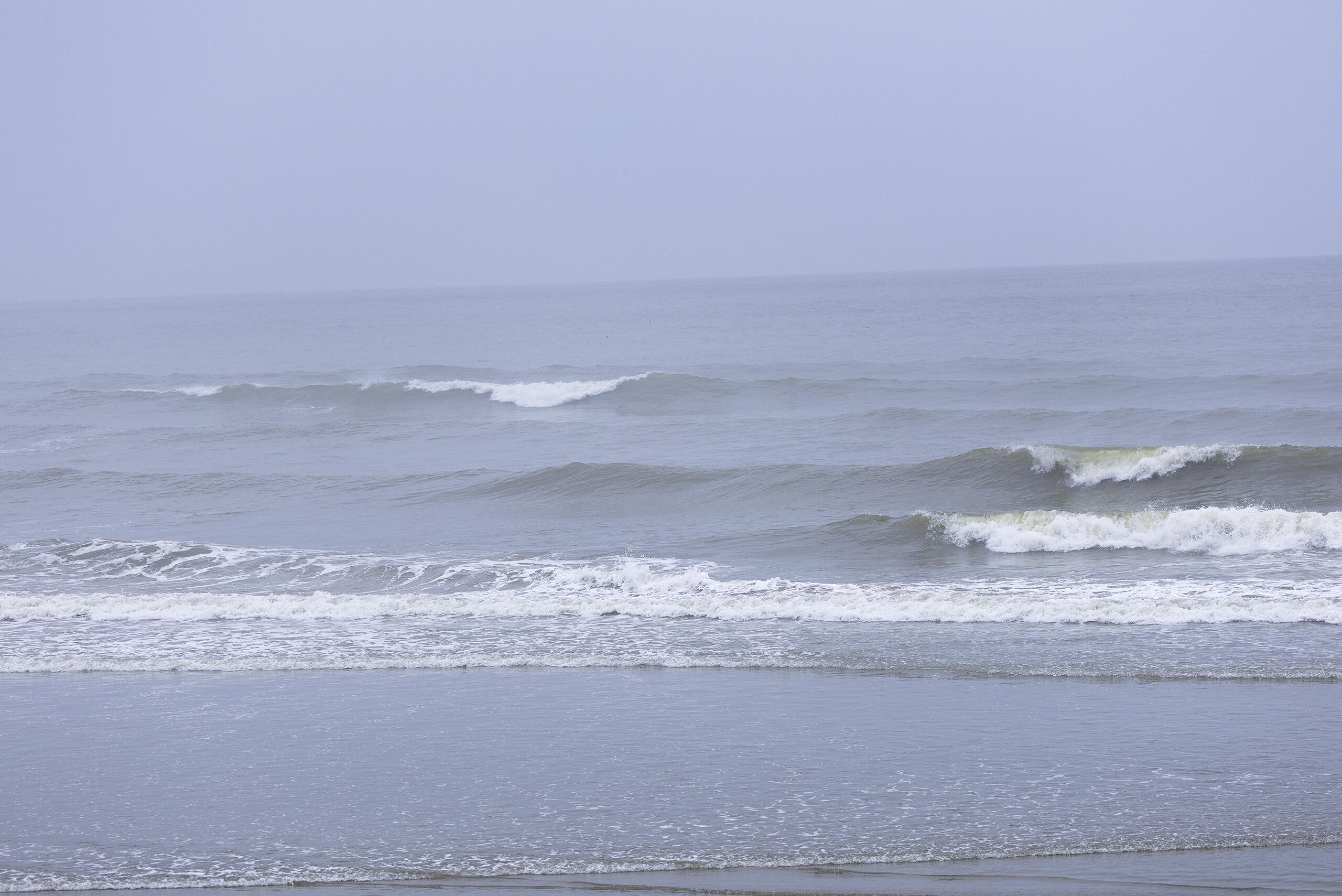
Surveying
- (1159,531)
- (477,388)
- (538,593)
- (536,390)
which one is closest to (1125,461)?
(1159,531)

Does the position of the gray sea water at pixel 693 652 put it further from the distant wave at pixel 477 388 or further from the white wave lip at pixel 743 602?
the distant wave at pixel 477 388

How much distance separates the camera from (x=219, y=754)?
342 inches

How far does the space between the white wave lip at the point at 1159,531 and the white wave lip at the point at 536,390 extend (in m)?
24.2

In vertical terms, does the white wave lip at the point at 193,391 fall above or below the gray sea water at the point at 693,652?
above

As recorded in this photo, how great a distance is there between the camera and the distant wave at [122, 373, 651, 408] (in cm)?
4047

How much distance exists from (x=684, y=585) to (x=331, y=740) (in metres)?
6.46

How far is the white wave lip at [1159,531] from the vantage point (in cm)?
1535

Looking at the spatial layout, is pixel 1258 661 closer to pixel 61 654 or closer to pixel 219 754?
pixel 219 754

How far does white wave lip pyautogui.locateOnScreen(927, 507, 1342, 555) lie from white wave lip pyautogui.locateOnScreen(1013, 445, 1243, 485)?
340 centimetres

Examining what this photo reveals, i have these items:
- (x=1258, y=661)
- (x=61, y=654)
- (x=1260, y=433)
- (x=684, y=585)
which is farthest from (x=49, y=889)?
(x=1260, y=433)

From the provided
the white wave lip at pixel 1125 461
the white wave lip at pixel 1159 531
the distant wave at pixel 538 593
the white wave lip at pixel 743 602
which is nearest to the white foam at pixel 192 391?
the distant wave at pixel 538 593

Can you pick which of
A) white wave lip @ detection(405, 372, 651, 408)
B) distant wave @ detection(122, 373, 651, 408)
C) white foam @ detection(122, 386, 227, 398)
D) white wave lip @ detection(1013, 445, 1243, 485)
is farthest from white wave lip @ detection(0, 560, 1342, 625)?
white foam @ detection(122, 386, 227, 398)

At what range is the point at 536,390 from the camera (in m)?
41.7

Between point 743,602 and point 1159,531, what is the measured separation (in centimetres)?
684
